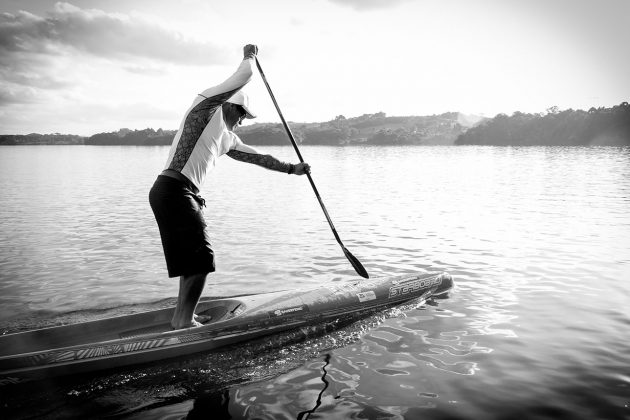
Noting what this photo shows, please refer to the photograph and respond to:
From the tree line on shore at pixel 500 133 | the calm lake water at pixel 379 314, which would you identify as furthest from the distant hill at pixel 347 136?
the calm lake water at pixel 379 314

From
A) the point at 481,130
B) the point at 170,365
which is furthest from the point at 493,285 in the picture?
the point at 481,130

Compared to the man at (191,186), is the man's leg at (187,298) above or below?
below

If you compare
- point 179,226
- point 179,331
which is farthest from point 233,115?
point 179,331

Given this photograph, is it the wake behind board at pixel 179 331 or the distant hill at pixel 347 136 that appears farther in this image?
the distant hill at pixel 347 136

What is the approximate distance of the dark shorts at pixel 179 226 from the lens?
5391 mm

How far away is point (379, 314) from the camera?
7617 millimetres

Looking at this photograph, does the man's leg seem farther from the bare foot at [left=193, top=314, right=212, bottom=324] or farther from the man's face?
the man's face

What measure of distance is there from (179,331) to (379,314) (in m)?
3.30

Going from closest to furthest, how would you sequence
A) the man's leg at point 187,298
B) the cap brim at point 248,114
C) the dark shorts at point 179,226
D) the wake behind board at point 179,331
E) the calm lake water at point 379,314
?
the calm lake water at point 379,314 < the wake behind board at point 179,331 < the dark shorts at point 179,226 < the man's leg at point 187,298 < the cap brim at point 248,114

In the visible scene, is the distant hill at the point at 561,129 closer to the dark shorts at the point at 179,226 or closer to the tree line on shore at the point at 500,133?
the tree line on shore at the point at 500,133

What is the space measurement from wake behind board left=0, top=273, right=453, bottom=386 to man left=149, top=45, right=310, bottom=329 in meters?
0.65

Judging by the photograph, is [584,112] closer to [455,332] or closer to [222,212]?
[222,212]

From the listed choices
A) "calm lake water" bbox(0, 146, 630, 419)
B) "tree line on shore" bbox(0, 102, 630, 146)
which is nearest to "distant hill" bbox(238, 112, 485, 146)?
"tree line on shore" bbox(0, 102, 630, 146)

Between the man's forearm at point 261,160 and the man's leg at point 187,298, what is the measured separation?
5.98ft
